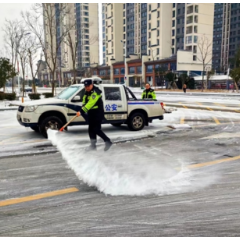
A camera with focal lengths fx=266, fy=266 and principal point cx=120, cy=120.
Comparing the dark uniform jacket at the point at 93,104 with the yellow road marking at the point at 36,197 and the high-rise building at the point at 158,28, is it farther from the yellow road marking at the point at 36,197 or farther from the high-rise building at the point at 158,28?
the high-rise building at the point at 158,28

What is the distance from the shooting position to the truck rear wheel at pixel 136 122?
378 inches

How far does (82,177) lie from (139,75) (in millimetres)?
70253

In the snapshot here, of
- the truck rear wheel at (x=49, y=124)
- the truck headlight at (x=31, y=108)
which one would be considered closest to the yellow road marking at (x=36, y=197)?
the truck rear wheel at (x=49, y=124)

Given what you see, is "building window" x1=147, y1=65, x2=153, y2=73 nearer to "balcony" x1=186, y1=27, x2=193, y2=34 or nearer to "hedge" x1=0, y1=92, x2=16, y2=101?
"balcony" x1=186, y1=27, x2=193, y2=34

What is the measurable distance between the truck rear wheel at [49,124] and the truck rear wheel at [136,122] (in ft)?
8.35

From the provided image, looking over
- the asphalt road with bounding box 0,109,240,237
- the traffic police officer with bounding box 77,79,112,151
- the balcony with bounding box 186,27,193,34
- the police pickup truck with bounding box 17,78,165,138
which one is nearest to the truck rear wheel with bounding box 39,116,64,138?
the police pickup truck with bounding box 17,78,165,138

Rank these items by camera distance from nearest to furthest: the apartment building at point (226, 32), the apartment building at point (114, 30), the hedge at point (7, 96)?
the hedge at point (7, 96) → the apartment building at point (114, 30) → the apartment building at point (226, 32)

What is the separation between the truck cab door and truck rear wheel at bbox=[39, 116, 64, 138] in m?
1.64

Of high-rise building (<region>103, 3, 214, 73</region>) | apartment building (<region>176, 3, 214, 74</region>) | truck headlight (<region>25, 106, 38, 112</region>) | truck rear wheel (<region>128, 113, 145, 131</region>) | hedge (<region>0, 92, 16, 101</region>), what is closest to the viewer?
truck headlight (<region>25, 106, 38, 112</region>)

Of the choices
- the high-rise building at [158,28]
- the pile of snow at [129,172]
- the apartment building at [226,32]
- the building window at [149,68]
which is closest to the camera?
the pile of snow at [129,172]

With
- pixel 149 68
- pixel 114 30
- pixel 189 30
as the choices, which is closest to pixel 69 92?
pixel 149 68

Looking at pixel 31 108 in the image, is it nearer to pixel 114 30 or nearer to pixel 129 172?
pixel 129 172

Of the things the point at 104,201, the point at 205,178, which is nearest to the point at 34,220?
the point at 104,201

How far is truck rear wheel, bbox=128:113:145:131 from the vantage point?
378 inches
